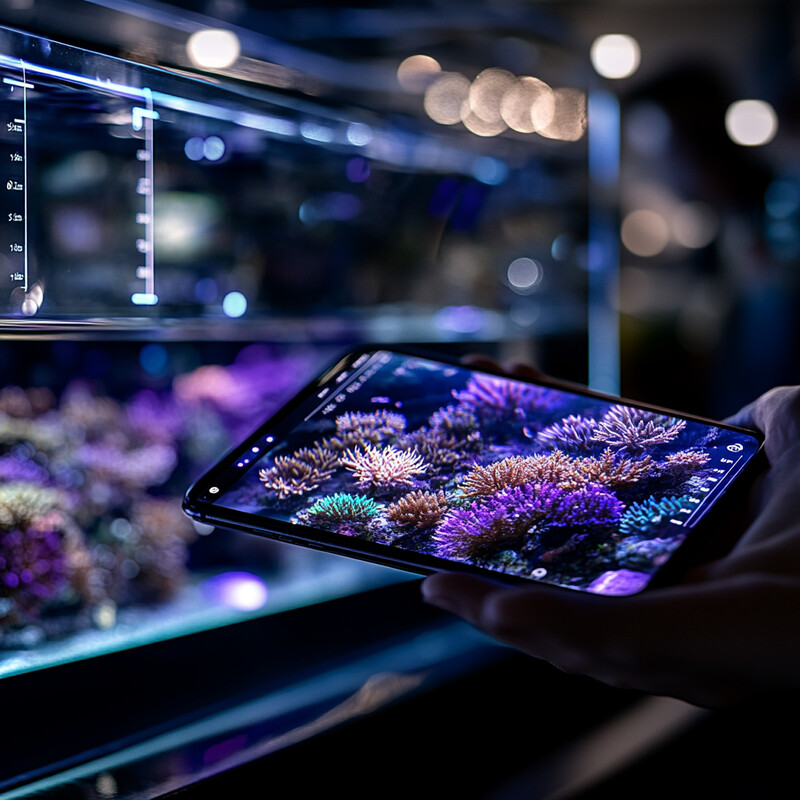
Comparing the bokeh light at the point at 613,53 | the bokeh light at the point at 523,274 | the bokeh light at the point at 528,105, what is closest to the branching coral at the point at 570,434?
the bokeh light at the point at 523,274

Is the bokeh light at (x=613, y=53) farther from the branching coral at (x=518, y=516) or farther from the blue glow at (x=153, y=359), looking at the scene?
the branching coral at (x=518, y=516)

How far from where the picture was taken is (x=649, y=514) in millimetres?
430

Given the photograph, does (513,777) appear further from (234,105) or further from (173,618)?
(234,105)

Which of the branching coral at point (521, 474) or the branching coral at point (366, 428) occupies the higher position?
the branching coral at point (366, 428)

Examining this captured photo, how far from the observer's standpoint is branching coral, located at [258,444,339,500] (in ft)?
1.53

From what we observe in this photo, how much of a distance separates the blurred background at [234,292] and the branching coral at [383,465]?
0.63 feet

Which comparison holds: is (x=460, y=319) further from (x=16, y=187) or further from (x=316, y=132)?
(x=16, y=187)

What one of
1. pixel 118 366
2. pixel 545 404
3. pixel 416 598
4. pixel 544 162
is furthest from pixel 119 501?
pixel 544 162

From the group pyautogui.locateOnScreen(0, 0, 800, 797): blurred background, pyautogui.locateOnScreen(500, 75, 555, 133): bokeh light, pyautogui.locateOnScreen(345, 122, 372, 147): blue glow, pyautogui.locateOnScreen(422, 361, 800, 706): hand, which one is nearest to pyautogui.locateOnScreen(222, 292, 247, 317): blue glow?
pyautogui.locateOnScreen(0, 0, 800, 797): blurred background

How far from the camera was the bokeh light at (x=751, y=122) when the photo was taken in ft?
9.91

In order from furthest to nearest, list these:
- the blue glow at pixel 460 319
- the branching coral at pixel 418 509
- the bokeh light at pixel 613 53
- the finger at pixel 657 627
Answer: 1. the bokeh light at pixel 613 53
2. the blue glow at pixel 460 319
3. the branching coral at pixel 418 509
4. the finger at pixel 657 627

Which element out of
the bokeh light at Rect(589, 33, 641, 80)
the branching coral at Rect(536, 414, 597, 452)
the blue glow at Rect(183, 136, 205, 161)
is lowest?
the branching coral at Rect(536, 414, 597, 452)

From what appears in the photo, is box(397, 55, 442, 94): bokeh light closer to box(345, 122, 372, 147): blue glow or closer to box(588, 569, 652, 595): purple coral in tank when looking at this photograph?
box(345, 122, 372, 147): blue glow

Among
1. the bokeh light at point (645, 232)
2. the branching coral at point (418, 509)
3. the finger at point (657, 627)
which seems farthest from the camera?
the bokeh light at point (645, 232)
